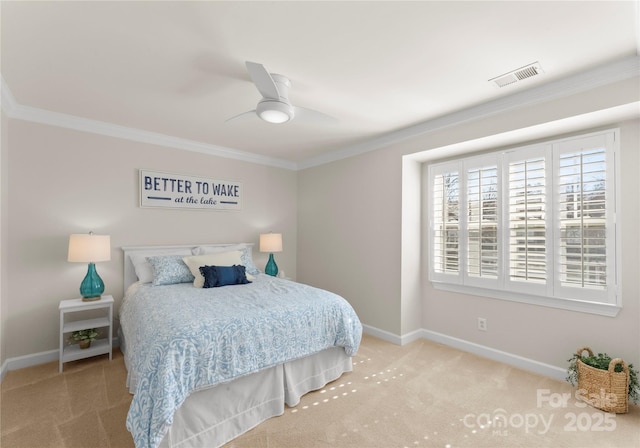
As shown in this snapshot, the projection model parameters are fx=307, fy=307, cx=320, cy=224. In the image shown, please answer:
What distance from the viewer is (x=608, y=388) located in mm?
2230

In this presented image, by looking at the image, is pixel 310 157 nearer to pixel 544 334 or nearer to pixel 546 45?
pixel 546 45

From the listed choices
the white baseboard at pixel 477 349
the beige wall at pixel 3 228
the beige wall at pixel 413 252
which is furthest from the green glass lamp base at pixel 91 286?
the white baseboard at pixel 477 349

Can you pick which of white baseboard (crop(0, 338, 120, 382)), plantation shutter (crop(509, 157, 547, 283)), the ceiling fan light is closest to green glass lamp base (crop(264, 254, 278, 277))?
white baseboard (crop(0, 338, 120, 382))

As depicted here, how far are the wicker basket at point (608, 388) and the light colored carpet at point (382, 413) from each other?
64 mm

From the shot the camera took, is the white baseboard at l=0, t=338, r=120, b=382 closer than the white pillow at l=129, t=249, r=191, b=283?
Yes

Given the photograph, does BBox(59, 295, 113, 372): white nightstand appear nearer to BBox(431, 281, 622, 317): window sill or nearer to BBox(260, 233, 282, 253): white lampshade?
BBox(260, 233, 282, 253): white lampshade

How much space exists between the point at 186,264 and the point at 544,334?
12.0 feet

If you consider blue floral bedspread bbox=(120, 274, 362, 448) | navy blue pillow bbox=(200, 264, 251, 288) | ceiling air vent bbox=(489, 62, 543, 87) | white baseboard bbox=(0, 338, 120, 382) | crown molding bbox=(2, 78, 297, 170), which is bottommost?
white baseboard bbox=(0, 338, 120, 382)

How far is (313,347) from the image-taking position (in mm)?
2438

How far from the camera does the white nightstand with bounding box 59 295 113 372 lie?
112 inches

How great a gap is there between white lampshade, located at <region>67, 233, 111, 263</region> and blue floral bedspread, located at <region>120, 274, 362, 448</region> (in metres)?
0.50

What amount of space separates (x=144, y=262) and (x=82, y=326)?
0.80 meters

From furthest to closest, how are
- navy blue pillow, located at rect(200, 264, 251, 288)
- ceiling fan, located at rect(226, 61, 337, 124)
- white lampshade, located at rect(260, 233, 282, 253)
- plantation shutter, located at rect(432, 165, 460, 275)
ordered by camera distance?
1. white lampshade, located at rect(260, 233, 282, 253)
2. plantation shutter, located at rect(432, 165, 460, 275)
3. navy blue pillow, located at rect(200, 264, 251, 288)
4. ceiling fan, located at rect(226, 61, 337, 124)

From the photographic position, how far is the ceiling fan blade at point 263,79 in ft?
6.15
